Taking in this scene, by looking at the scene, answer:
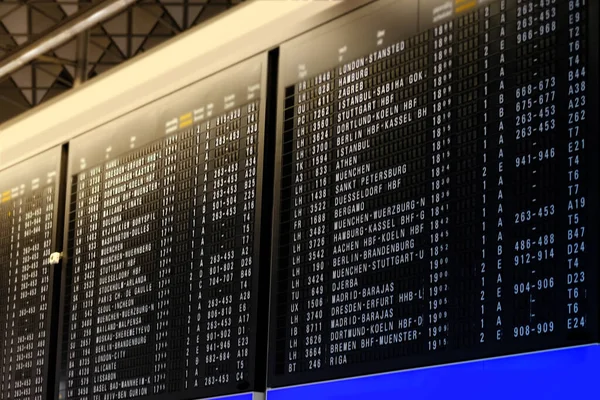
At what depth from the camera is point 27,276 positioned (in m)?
10.9

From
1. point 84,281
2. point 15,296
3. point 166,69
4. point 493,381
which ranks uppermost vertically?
point 166,69

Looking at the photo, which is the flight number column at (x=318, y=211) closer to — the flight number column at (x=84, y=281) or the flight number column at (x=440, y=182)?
the flight number column at (x=440, y=182)

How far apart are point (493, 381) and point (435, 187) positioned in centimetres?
128

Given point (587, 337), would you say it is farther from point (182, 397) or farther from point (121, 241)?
point (121, 241)

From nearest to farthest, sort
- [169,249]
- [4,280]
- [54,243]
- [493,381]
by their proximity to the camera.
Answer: [493,381], [169,249], [54,243], [4,280]

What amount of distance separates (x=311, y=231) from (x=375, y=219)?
0.65 meters

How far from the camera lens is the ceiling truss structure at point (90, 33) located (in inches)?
809

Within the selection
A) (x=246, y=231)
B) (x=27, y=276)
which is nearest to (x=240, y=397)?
(x=246, y=231)

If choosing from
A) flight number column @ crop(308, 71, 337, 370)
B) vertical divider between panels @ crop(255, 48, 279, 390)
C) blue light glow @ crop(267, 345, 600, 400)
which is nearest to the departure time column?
vertical divider between panels @ crop(255, 48, 279, 390)

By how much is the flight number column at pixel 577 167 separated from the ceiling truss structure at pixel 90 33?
13814mm

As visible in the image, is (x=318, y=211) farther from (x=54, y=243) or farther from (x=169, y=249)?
(x=54, y=243)

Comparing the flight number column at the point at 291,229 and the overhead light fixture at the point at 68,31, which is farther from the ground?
the overhead light fixture at the point at 68,31

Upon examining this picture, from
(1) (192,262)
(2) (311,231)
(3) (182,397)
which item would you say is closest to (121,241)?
(1) (192,262)

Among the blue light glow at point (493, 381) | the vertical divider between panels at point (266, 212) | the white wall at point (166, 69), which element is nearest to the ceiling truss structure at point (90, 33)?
the white wall at point (166, 69)
